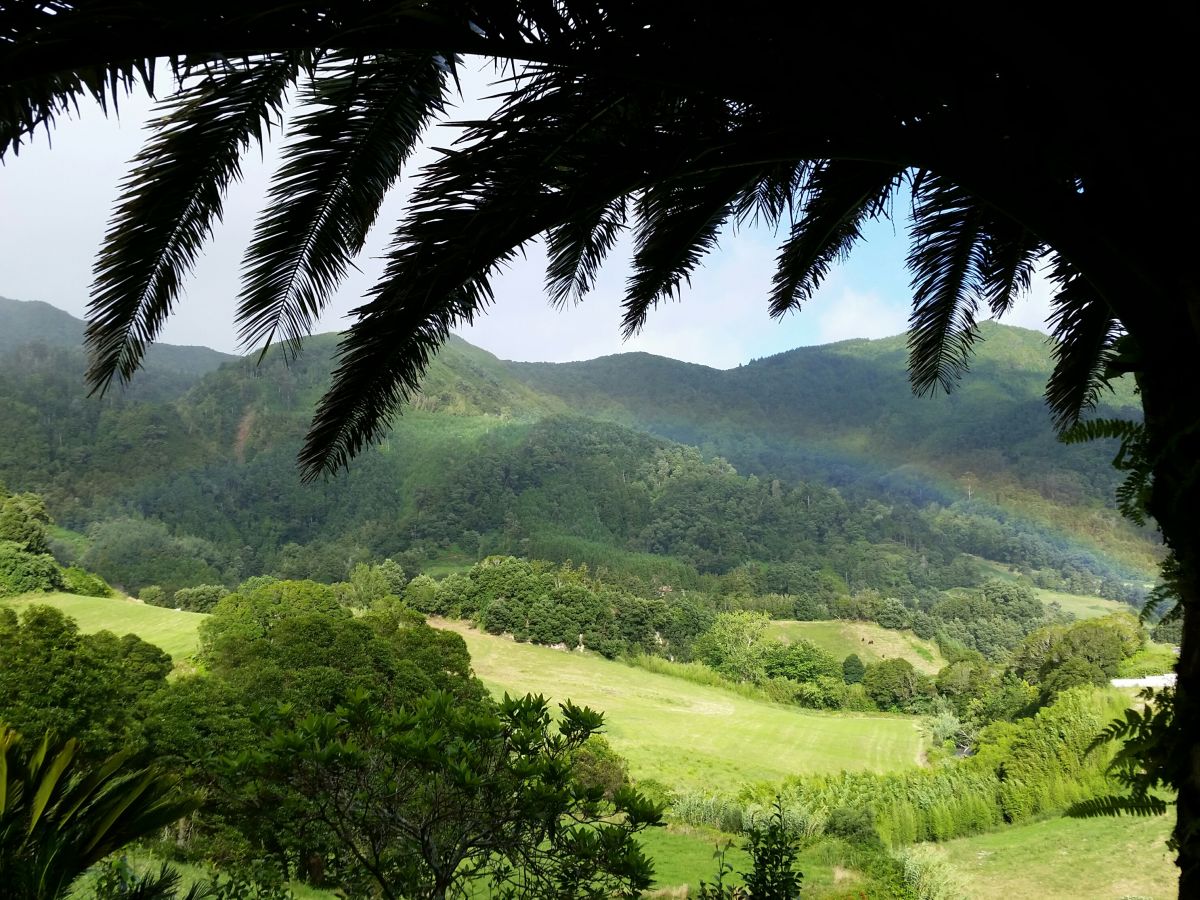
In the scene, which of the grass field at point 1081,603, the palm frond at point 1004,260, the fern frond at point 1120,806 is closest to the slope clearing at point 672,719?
the palm frond at point 1004,260

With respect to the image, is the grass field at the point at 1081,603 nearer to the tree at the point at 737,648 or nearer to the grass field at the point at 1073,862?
the tree at the point at 737,648

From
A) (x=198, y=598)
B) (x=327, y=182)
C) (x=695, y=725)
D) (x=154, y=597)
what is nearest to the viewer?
(x=327, y=182)

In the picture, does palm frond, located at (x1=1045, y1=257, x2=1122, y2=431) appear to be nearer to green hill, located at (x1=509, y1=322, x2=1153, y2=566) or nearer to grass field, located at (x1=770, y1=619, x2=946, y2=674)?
grass field, located at (x1=770, y1=619, x2=946, y2=674)

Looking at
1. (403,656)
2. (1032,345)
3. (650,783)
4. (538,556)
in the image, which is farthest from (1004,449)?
(403,656)

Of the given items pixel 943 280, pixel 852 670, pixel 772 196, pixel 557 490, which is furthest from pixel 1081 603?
pixel 772 196

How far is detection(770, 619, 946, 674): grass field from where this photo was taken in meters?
60.3

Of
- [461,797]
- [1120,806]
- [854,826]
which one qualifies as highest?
[1120,806]

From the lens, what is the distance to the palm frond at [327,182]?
2133 millimetres

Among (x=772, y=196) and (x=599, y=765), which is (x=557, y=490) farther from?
(x=772, y=196)

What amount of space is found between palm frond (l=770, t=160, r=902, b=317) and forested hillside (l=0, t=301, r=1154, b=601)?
75.5 meters

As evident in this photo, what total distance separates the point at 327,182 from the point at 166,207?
1.49 feet

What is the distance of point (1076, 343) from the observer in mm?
3186

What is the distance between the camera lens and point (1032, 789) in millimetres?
15586

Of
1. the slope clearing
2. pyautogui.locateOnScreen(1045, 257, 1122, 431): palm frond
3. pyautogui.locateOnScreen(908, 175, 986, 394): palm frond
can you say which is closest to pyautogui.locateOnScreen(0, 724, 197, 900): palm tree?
pyautogui.locateOnScreen(908, 175, 986, 394): palm frond
